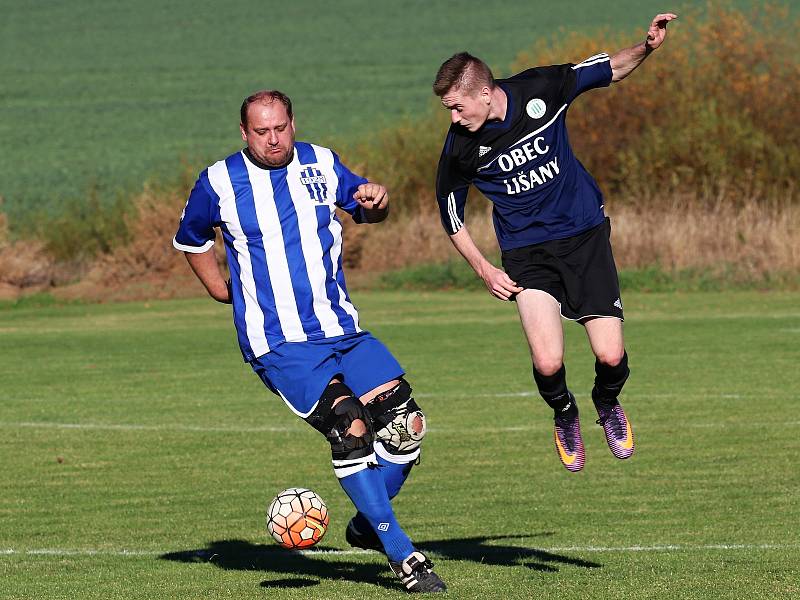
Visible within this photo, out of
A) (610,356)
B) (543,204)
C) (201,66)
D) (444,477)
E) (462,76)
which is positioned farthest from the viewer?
(201,66)

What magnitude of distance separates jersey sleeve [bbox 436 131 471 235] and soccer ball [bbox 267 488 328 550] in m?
1.79

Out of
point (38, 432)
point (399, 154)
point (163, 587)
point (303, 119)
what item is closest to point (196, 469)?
point (38, 432)

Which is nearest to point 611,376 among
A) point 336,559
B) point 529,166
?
point 529,166

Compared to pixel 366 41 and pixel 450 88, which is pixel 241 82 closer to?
pixel 366 41

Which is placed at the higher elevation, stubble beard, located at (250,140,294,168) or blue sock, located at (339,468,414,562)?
stubble beard, located at (250,140,294,168)

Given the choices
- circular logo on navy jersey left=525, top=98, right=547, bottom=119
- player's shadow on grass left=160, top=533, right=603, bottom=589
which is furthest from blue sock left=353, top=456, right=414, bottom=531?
circular logo on navy jersey left=525, top=98, right=547, bottom=119

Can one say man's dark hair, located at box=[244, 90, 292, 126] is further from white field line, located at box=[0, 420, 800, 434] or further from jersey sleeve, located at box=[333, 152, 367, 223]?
white field line, located at box=[0, 420, 800, 434]

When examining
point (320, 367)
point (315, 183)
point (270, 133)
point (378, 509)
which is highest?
point (270, 133)

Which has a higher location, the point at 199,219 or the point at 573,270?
the point at 199,219

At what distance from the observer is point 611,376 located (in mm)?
9281

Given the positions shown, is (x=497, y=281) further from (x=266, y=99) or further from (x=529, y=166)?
(x=266, y=99)

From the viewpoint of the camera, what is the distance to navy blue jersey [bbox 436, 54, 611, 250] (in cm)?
875

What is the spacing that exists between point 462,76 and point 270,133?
45.2 inches

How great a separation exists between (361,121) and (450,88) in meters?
64.2
